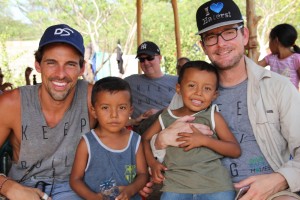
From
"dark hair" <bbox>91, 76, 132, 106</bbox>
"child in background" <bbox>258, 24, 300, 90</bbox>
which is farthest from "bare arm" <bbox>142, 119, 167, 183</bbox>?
"child in background" <bbox>258, 24, 300, 90</bbox>

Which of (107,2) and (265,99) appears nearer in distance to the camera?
(265,99)

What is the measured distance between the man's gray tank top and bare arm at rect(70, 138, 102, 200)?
0.51ft

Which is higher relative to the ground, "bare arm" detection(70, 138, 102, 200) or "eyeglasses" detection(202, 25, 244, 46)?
"eyeglasses" detection(202, 25, 244, 46)

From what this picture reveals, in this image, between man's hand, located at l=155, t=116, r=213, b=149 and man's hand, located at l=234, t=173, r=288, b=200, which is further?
man's hand, located at l=155, t=116, r=213, b=149

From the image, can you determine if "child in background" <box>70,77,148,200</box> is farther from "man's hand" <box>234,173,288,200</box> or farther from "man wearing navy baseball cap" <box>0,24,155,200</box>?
"man's hand" <box>234,173,288,200</box>

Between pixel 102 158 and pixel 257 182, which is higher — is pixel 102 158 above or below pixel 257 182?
above

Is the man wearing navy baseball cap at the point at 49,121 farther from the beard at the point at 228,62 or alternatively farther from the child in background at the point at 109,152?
the beard at the point at 228,62

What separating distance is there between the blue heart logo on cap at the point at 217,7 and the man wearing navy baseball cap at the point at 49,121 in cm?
97

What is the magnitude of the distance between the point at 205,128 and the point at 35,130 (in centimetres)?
115

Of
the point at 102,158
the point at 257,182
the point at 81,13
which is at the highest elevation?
the point at 81,13

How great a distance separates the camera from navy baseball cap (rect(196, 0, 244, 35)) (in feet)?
9.48

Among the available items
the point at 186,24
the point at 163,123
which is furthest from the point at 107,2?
the point at 163,123

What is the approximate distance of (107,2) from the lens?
19766 mm

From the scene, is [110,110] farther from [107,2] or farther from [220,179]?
[107,2]
